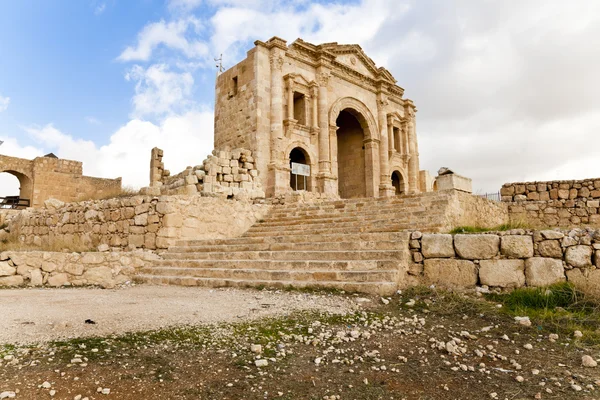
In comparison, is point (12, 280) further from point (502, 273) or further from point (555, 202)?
point (555, 202)

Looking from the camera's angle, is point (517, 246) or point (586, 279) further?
point (517, 246)

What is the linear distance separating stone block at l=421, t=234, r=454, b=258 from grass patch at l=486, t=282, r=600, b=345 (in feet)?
2.43

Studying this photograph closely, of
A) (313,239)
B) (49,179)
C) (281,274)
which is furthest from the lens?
(49,179)

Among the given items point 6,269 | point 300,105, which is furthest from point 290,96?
point 6,269

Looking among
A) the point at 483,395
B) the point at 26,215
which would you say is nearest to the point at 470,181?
the point at 483,395

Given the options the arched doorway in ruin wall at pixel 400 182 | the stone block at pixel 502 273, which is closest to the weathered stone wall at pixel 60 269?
the stone block at pixel 502 273

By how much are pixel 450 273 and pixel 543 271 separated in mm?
1060

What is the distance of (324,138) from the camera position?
18516 millimetres

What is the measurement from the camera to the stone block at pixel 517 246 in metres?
4.62

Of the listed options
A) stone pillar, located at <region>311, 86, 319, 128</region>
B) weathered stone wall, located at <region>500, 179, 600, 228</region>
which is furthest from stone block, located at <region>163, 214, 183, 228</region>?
stone pillar, located at <region>311, 86, 319, 128</region>

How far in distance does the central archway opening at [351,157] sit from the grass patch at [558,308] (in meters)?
17.2

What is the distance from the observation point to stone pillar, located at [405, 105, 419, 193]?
2414cm

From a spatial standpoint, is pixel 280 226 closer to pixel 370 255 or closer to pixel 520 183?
pixel 370 255

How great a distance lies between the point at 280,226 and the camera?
9.59 meters
